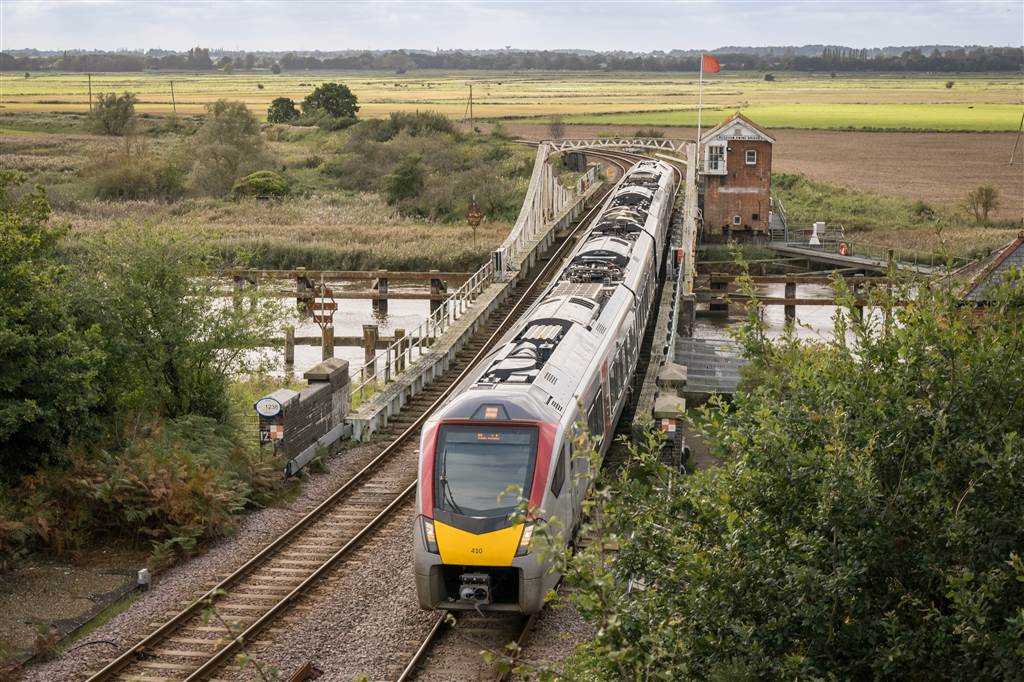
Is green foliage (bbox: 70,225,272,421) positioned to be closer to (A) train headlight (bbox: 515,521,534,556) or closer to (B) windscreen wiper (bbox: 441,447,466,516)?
(B) windscreen wiper (bbox: 441,447,466,516)

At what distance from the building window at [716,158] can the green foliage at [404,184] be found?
70.2ft

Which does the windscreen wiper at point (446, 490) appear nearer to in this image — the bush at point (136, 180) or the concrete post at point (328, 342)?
the concrete post at point (328, 342)

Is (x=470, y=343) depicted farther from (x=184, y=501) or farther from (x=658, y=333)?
(x=184, y=501)

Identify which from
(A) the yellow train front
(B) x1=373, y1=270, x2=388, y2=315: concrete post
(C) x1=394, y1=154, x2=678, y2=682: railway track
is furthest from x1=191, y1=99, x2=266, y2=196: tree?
(C) x1=394, y1=154, x2=678, y2=682: railway track

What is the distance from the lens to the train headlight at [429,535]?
14.9 meters

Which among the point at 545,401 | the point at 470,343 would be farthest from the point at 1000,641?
the point at 470,343

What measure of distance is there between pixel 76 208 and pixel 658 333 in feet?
159

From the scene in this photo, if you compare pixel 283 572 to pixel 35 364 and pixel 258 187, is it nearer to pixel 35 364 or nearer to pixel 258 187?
pixel 35 364

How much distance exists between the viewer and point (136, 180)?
78.5 m

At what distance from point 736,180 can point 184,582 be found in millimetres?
48425

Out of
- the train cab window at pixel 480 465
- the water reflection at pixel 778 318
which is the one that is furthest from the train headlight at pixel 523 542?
the water reflection at pixel 778 318

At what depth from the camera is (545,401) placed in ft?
53.9

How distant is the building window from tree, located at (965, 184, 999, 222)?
1687cm

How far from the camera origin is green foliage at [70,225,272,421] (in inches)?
872
